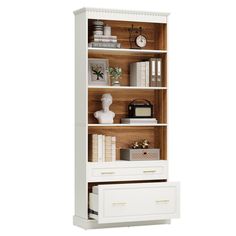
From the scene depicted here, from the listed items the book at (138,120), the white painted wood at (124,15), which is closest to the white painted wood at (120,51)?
the white painted wood at (124,15)

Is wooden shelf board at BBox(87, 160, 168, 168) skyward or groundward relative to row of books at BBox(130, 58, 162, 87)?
groundward

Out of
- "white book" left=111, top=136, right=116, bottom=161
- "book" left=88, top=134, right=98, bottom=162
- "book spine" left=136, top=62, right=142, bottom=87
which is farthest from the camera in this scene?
"book spine" left=136, top=62, right=142, bottom=87

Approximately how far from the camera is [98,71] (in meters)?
7.21

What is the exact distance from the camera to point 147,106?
7344mm

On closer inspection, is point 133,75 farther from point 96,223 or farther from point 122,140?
point 96,223

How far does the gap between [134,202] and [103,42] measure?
156 cm

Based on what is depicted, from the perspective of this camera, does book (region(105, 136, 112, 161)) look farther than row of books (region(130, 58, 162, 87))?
No

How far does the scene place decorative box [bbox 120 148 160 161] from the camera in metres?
7.20

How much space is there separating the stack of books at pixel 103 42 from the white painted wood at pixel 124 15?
0.62 feet

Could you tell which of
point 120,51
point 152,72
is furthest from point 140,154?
point 120,51

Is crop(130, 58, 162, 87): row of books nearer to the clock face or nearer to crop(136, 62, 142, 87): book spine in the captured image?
crop(136, 62, 142, 87): book spine

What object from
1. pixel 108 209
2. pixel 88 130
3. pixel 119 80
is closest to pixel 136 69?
pixel 119 80

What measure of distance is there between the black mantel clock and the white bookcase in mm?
51

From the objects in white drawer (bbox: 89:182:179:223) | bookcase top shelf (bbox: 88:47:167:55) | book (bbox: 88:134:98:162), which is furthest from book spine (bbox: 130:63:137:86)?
white drawer (bbox: 89:182:179:223)
